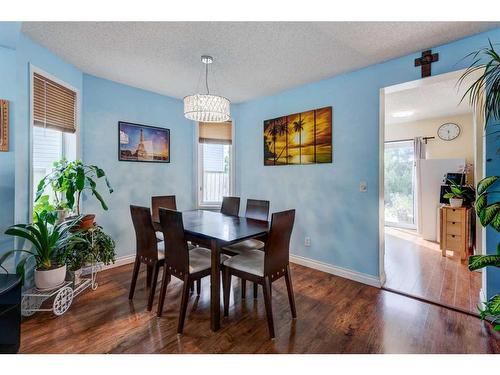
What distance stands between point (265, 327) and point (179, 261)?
876 millimetres

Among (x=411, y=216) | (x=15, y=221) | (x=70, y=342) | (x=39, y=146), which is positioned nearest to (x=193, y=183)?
(x=39, y=146)

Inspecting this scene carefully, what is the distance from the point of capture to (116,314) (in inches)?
81.1

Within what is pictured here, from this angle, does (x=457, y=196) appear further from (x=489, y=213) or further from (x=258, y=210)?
(x=258, y=210)

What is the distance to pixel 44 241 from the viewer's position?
6.77ft

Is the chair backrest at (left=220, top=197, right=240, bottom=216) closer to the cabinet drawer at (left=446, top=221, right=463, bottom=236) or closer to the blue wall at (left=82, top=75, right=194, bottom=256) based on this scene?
the blue wall at (left=82, top=75, right=194, bottom=256)

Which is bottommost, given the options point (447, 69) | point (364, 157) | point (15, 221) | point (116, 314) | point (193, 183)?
point (116, 314)

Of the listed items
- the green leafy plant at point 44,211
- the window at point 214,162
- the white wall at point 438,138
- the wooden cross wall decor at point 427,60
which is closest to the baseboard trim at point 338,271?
the window at point 214,162

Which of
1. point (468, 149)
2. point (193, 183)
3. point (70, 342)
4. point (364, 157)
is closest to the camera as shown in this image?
point (70, 342)

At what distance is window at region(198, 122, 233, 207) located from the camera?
3.99m

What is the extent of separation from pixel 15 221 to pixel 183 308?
5.45 ft

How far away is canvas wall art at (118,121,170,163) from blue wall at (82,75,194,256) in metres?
0.07

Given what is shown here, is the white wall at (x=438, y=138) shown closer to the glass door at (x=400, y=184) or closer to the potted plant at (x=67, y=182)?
the glass door at (x=400, y=184)

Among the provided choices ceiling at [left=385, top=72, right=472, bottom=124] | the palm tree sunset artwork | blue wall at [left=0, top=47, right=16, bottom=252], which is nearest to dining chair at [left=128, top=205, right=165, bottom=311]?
blue wall at [left=0, top=47, right=16, bottom=252]

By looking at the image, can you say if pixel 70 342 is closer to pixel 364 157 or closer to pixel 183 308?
pixel 183 308
